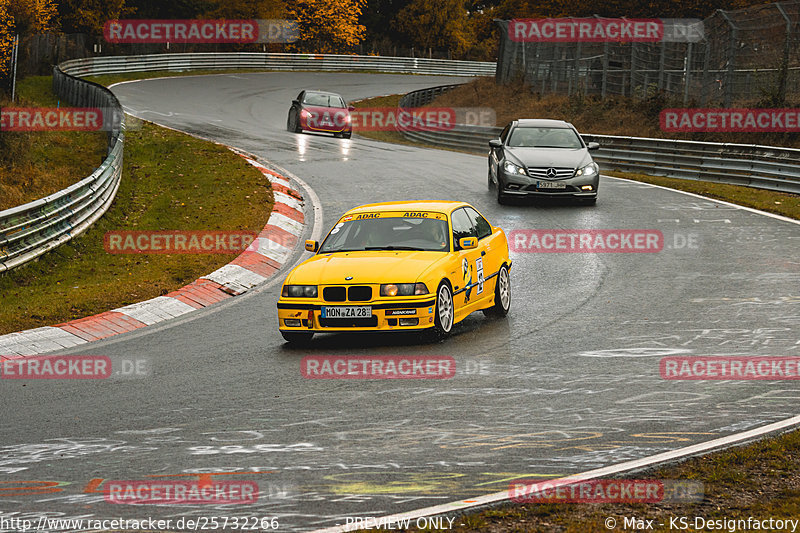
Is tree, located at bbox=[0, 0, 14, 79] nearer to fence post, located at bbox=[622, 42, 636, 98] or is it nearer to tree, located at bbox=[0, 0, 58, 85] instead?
tree, located at bbox=[0, 0, 58, 85]

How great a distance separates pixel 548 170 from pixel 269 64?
47.9 metres

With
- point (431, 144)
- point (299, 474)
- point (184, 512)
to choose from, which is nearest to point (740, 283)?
point (299, 474)

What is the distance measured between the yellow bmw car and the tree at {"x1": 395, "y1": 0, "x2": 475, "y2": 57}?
77191 mm

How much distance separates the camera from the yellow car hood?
33.4 feet

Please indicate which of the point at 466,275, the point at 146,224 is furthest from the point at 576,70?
the point at 466,275

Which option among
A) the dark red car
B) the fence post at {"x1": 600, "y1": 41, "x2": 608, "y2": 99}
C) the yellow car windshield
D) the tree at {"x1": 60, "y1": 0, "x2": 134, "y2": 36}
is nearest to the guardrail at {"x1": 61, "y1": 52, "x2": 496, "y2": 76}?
the tree at {"x1": 60, "y1": 0, "x2": 134, "y2": 36}

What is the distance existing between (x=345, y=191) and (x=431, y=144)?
50.5 ft

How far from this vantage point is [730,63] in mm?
27875

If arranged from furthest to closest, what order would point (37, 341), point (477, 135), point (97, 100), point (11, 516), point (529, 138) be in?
1. point (477, 135)
2. point (97, 100)
3. point (529, 138)
4. point (37, 341)
5. point (11, 516)

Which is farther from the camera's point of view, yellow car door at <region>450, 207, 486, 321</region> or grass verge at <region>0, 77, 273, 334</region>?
grass verge at <region>0, 77, 273, 334</region>

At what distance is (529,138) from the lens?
20.7 metres

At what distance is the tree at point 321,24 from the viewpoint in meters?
77.8

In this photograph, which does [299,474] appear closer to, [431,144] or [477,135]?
[477,135]

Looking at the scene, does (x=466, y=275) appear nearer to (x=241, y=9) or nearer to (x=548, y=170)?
(x=548, y=170)
